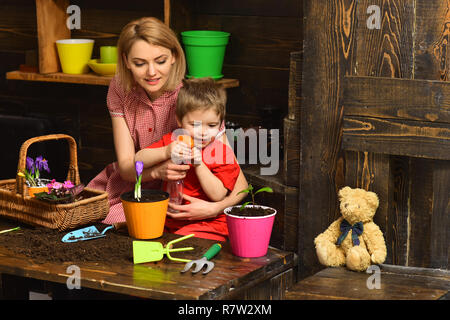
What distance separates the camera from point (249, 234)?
2012 mm

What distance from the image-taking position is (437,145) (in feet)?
7.01

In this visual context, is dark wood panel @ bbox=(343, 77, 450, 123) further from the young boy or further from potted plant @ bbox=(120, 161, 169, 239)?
potted plant @ bbox=(120, 161, 169, 239)

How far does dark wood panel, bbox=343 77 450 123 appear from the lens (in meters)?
2.12

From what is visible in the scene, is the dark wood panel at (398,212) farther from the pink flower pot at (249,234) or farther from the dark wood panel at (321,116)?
the pink flower pot at (249,234)

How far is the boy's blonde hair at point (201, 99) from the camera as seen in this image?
229 centimetres

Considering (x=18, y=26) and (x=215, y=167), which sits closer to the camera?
(x=215, y=167)

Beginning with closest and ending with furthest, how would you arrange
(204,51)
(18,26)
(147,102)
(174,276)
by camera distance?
(174,276) → (147,102) → (204,51) → (18,26)

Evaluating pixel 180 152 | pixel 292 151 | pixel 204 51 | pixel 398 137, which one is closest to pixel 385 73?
pixel 398 137

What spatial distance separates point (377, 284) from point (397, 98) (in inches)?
22.5

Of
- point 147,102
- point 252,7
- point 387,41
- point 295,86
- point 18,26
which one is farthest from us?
point 18,26

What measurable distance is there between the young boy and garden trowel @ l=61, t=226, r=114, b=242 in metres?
0.30

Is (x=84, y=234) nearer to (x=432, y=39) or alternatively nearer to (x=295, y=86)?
(x=295, y=86)
